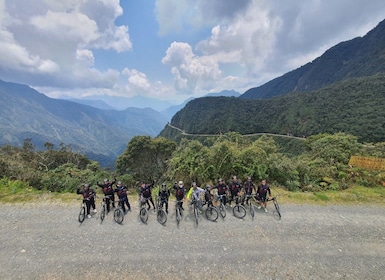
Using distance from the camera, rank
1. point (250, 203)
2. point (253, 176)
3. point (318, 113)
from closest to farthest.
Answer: point (250, 203) → point (253, 176) → point (318, 113)

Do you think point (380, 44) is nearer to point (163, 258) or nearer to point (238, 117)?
point (238, 117)

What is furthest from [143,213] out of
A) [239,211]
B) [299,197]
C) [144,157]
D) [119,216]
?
[144,157]

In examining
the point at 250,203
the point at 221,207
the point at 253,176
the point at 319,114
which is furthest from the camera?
the point at 319,114

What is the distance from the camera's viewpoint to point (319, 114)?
88625 mm

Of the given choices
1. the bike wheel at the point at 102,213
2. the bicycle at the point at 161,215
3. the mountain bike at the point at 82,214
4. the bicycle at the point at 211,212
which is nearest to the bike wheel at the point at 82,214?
the mountain bike at the point at 82,214

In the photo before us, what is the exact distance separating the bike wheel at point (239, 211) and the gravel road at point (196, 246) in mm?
257

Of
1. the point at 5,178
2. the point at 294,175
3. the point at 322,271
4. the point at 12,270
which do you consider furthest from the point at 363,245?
the point at 5,178

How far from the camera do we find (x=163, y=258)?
735cm

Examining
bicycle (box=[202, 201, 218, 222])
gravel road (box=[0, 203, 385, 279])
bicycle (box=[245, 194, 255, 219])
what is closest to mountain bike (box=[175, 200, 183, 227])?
gravel road (box=[0, 203, 385, 279])

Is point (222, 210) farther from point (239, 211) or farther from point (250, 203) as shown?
point (250, 203)

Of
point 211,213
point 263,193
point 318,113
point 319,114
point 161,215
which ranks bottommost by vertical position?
point 211,213

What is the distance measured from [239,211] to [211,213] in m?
1.38

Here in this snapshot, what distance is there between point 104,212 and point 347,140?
19837mm

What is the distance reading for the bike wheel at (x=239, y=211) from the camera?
10.1 meters
